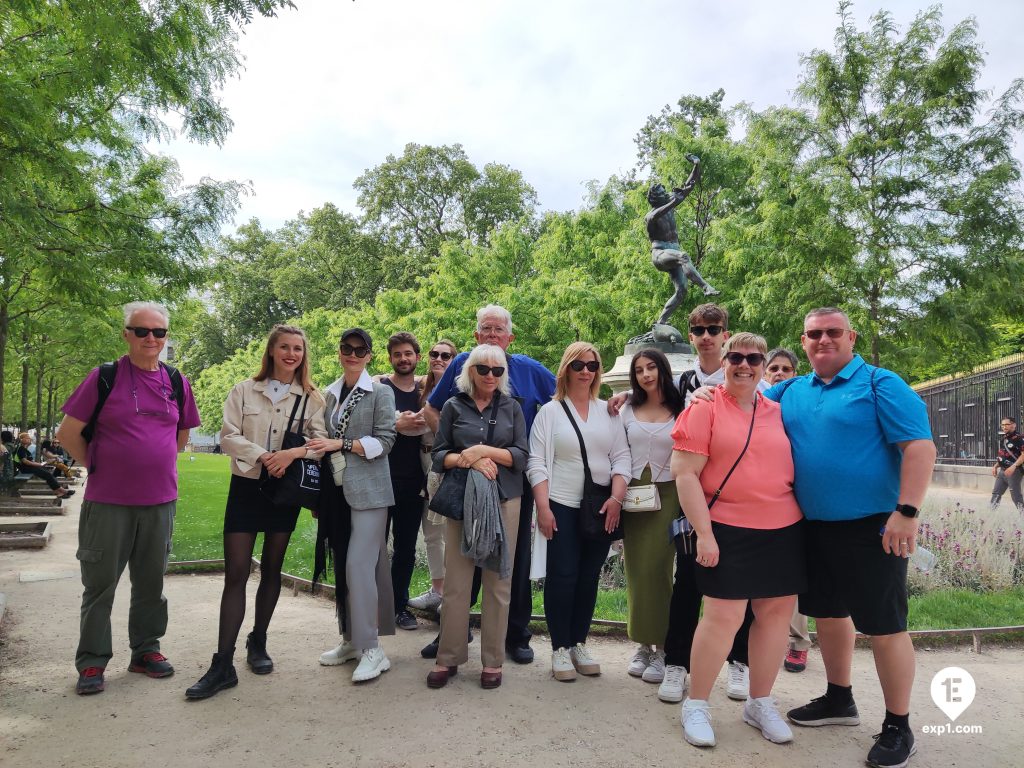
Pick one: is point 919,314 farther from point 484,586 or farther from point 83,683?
point 83,683

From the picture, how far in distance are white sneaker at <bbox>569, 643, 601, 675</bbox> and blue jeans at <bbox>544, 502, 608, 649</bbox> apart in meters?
0.05

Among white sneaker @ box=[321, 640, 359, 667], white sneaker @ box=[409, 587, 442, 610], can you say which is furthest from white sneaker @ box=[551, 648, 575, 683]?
white sneaker @ box=[409, 587, 442, 610]

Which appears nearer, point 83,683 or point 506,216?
point 83,683

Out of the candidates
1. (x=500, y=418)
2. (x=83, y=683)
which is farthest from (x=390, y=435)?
(x=83, y=683)

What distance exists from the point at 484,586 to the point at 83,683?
2373 millimetres

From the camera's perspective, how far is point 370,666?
14.3 feet

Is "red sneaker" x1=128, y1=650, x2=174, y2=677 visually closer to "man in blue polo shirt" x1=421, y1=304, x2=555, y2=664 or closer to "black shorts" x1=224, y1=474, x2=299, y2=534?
"black shorts" x1=224, y1=474, x2=299, y2=534

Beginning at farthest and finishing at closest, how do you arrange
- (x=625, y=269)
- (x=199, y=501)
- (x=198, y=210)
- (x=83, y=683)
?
(x=625, y=269)
(x=199, y=501)
(x=198, y=210)
(x=83, y=683)

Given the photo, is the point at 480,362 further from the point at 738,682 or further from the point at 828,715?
the point at 828,715

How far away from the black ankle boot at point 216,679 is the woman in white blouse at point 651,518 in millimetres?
2412

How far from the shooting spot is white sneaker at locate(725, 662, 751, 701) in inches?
163

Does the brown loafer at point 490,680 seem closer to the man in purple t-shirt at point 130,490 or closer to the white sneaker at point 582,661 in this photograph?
the white sneaker at point 582,661

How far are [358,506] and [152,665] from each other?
1.62 metres

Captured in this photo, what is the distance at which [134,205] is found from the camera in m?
10.1
